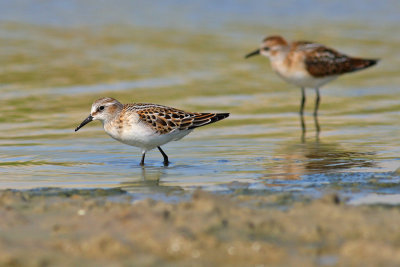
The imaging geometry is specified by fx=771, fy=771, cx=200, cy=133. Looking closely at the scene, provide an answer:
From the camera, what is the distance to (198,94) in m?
14.8

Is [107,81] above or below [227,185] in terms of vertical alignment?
above

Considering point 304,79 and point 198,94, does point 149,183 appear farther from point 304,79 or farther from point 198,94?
point 304,79

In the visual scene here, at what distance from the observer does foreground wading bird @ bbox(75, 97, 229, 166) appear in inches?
390

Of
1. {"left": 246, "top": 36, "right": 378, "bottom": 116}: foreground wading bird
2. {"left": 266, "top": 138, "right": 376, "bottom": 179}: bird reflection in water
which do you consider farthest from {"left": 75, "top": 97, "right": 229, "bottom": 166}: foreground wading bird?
{"left": 246, "top": 36, "right": 378, "bottom": 116}: foreground wading bird

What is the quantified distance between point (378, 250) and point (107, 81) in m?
10.9

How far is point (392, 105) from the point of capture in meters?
14.1

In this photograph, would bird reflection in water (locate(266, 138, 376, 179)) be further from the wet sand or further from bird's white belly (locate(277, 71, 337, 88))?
bird's white belly (locate(277, 71, 337, 88))

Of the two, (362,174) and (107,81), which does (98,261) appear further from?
(107,81)

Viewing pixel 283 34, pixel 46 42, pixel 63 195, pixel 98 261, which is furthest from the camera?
pixel 283 34

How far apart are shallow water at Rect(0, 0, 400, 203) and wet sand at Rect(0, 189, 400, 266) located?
1.31 meters

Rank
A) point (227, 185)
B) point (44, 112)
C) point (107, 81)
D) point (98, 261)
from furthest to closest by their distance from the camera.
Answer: point (107, 81) → point (44, 112) → point (227, 185) → point (98, 261)

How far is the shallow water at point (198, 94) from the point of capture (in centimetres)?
929

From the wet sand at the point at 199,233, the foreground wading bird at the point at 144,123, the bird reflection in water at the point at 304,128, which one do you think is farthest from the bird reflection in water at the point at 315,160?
the wet sand at the point at 199,233

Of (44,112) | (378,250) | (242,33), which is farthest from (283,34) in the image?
(378,250)
